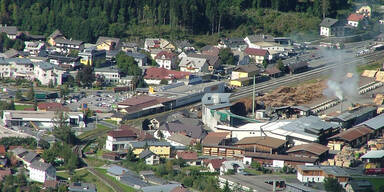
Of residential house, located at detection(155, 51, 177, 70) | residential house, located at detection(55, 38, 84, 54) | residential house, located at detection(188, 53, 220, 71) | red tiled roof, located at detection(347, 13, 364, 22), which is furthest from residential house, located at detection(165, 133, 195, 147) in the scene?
red tiled roof, located at detection(347, 13, 364, 22)

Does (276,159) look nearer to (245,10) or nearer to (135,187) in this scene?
(135,187)

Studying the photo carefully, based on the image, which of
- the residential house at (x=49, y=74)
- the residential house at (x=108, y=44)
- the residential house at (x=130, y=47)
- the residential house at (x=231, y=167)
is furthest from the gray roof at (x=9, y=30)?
the residential house at (x=231, y=167)

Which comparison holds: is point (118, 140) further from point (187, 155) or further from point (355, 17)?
point (355, 17)

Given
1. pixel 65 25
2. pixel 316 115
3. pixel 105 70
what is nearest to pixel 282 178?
pixel 316 115

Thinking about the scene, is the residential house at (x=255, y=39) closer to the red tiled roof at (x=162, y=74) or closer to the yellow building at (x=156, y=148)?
the red tiled roof at (x=162, y=74)

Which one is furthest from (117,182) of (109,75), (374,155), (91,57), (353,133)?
(91,57)
